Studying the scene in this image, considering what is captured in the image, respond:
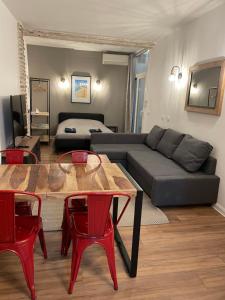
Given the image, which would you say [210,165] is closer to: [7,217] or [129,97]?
[7,217]

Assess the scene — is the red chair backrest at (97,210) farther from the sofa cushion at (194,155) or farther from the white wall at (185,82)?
the white wall at (185,82)

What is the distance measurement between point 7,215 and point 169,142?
Result: 2.93m

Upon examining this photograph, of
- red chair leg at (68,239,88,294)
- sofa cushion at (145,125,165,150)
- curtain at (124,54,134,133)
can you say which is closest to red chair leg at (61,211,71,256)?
red chair leg at (68,239,88,294)

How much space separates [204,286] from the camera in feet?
5.87

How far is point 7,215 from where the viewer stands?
1390 millimetres

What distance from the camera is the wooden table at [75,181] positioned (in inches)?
62.7

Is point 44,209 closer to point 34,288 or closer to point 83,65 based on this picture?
point 34,288

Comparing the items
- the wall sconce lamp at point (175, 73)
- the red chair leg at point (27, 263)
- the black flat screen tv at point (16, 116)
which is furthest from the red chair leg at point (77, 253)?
the wall sconce lamp at point (175, 73)

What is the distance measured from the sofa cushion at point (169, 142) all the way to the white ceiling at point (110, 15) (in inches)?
70.7

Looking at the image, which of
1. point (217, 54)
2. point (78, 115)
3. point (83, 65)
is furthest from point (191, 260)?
point (83, 65)

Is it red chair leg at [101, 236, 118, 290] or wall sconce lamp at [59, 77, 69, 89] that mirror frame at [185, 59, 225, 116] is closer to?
red chair leg at [101, 236, 118, 290]

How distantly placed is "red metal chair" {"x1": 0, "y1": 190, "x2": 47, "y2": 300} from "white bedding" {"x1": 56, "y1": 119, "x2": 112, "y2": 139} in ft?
12.1

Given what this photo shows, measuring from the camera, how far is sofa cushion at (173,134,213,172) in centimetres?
304

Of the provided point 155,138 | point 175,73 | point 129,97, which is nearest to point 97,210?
point 155,138
